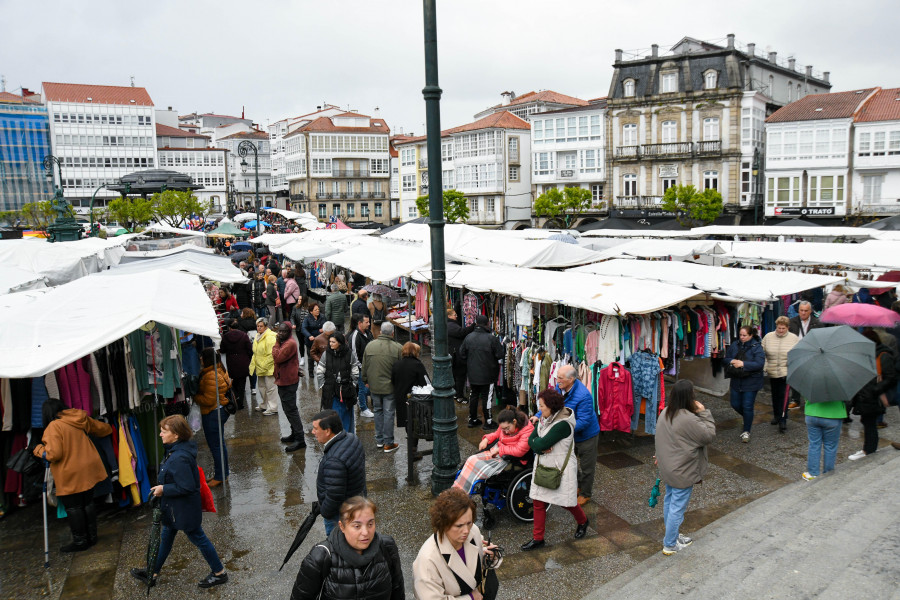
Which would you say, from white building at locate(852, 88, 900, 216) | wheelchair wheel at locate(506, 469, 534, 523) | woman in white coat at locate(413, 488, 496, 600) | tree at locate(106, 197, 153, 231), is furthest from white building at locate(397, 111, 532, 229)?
woman in white coat at locate(413, 488, 496, 600)

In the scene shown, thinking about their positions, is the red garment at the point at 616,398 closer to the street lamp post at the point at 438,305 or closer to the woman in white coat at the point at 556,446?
the street lamp post at the point at 438,305

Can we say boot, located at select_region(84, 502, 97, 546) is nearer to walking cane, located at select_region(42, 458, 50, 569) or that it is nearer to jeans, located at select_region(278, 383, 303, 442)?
walking cane, located at select_region(42, 458, 50, 569)

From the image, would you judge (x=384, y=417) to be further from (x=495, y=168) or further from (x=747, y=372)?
(x=495, y=168)

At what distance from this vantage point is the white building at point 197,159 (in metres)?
90.9

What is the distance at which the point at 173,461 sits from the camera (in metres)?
5.54

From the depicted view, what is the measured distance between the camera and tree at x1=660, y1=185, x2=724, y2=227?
144ft

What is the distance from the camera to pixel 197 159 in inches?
3625

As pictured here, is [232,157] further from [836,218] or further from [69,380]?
[69,380]

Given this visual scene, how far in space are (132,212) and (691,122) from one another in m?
41.5

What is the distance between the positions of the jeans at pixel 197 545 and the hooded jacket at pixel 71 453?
3.61 feet

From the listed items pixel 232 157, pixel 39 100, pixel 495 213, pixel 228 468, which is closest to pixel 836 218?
pixel 495 213

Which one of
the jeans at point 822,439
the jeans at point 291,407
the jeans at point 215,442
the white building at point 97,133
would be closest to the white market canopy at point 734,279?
the jeans at point 822,439

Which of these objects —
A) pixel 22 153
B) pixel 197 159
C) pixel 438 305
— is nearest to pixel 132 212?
pixel 22 153

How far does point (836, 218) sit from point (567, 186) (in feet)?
63.4
